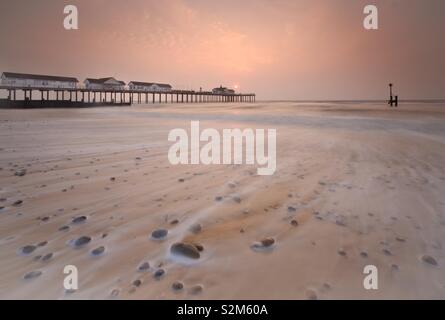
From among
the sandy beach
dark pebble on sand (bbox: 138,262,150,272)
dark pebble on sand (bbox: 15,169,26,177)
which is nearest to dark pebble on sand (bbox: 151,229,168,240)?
the sandy beach

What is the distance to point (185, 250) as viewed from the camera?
6.59ft

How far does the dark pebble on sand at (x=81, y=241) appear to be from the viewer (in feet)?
6.98

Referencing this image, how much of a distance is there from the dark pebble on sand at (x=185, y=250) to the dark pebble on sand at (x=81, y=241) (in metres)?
0.78

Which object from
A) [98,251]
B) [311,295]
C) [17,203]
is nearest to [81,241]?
[98,251]

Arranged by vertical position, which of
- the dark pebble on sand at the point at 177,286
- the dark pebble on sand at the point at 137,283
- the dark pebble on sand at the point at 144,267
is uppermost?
the dark pebble on sand at the point at 144,267

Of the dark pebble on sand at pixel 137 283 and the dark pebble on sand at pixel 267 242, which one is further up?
the dark pebble on sand at pixel 267 242

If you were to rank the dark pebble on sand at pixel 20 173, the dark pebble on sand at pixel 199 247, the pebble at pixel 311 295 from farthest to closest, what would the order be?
the dark pebble on sand at pixel 20 173
the dark pebble on sand at pixel 199 247
the pebble at pixel 311 295

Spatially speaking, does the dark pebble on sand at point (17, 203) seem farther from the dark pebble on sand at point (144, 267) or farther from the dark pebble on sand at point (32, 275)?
the dark pebble on sand at point (144, 267)

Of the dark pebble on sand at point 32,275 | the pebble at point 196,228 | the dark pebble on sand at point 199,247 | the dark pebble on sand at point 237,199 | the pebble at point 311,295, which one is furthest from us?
the dark pebble on sand at point 237,199

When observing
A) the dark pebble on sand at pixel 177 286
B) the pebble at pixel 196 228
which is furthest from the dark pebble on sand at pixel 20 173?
the dark pebble on sand at pixel 177 286

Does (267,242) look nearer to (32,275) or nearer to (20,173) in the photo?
(32,275)
